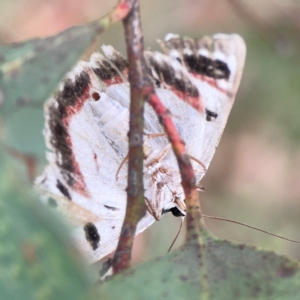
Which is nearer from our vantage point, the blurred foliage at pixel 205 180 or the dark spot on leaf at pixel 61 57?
the blurred foliage at pixel 205 180

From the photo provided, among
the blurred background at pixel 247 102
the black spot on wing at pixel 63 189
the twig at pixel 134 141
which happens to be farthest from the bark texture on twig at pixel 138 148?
the blurred background at pixel 247 102

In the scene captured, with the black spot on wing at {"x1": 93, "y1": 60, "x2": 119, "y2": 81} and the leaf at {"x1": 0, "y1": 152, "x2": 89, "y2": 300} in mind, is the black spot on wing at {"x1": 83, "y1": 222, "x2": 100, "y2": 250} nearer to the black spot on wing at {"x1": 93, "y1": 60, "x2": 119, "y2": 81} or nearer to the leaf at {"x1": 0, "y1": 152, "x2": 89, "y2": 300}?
the black spot on wing at {"x1": 93, "y1": 60, "x2": 119, "y2": 81}

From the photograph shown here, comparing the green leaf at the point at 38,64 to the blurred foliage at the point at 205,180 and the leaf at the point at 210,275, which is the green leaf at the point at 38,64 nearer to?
the blurred foliage at the point at 205,180

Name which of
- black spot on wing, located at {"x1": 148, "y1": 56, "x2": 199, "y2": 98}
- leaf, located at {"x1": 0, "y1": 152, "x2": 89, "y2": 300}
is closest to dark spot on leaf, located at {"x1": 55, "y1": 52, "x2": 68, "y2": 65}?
leaf, located at {"x1": 0, "y1": 152, "x2": 89, "y2": 300}

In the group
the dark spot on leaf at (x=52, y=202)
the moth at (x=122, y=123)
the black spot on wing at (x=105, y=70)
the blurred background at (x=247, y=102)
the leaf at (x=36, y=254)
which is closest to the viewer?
the leaf at (x=36, y=254)

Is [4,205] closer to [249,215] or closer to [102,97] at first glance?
[102,97]
